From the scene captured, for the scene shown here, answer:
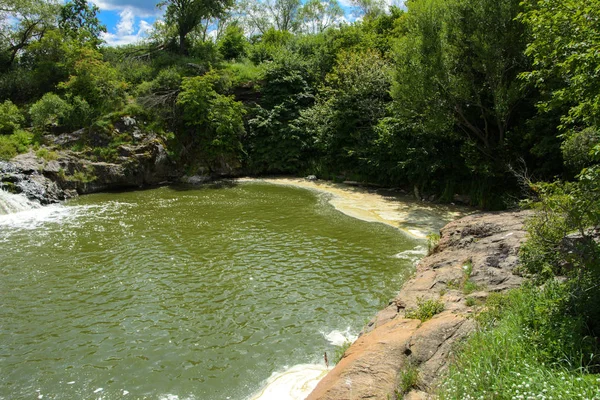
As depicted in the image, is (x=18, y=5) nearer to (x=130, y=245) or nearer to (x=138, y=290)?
(x=130, y=245)

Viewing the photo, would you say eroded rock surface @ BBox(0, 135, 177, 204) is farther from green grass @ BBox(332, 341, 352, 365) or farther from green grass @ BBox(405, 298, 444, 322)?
green grass @ BBox(405, 298, 444, 322)

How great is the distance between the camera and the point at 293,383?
17.3ft

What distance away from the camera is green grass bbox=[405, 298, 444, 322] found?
546cm

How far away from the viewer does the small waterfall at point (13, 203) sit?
14.2 meters

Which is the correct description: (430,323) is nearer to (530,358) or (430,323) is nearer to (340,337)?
(530,358)

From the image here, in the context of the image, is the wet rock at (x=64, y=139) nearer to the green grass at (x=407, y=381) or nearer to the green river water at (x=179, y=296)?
the green river water at (x=179, y=296)

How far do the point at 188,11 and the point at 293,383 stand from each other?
30.6m

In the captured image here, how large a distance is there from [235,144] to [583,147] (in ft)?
60.4

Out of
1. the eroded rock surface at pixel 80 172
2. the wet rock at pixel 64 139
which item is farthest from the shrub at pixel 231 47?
the wet rock at pixel 64 139

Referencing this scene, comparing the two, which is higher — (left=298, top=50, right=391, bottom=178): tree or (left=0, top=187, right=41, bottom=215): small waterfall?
(left=298, top=50, right=391, bottom=178): tree

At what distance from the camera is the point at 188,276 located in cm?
899

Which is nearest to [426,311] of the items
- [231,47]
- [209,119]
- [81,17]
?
[209,119]

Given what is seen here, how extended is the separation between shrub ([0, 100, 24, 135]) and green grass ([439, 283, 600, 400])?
2215 centimetres

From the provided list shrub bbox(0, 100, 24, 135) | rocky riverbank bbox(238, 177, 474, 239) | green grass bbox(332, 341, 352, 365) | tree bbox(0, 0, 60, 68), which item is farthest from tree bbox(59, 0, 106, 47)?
green grass bbox(332, 341, 352, 365)
